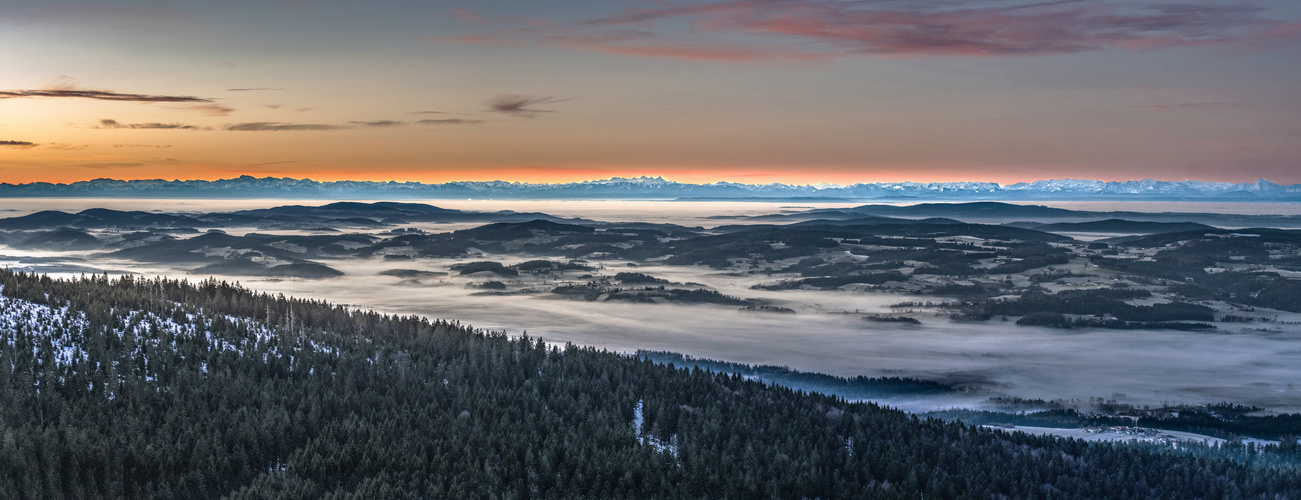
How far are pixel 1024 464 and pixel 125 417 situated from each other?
47986mm

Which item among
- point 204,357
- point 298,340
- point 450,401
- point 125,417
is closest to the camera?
point 125,417

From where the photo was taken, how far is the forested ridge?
3656cm

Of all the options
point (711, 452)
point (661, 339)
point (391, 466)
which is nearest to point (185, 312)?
point (391, 466)

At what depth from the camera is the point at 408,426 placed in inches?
1727

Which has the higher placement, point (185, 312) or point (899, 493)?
point (185, 312)

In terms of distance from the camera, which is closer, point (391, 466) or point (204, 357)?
point (391, 466)

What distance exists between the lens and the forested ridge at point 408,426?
36562mm

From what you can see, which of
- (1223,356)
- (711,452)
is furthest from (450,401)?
(1223,356)

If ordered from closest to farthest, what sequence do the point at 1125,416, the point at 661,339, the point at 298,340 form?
A: the point at 298,340 → the point at 1125,416 → the point at 661,339

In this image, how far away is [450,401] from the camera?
50.8 metres

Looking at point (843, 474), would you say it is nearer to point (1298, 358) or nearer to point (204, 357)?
point (204, 357)

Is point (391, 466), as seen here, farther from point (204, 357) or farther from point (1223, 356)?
point (1223, 356)

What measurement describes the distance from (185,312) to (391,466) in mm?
22683

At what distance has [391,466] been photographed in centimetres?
4000
